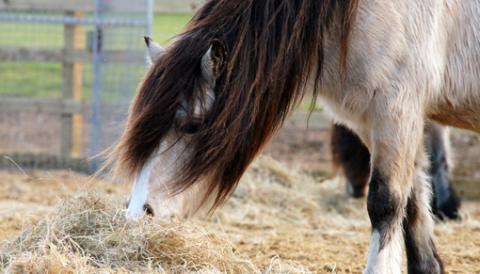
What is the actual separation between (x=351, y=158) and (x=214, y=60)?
10.8ft

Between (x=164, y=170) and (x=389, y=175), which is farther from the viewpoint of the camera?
(x=389, y=175)

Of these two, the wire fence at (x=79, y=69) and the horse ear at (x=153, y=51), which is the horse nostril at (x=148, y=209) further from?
the wire fence at (x=79, y=69)

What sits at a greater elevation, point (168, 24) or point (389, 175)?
point (389, 175)

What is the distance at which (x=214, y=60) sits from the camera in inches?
145

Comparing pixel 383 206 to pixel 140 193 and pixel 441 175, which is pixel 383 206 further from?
pixel 441 175

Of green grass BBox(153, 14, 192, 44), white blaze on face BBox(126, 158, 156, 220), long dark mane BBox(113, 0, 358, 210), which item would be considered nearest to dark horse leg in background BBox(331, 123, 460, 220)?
green grass BBox(153, 14, 192, 44)

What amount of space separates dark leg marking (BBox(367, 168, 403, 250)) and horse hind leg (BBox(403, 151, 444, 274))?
440 mm

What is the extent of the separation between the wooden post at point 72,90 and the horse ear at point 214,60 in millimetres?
4693

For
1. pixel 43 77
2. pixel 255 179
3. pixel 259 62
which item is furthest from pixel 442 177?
pixel 43 77

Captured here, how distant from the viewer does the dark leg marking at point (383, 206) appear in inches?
153

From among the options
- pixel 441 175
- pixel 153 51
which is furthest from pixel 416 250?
pixel 441 175

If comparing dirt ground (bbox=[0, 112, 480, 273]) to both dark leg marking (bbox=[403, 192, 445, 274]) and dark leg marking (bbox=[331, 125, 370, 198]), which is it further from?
dark leg marking (bbox=[403, 192, 445, 274])

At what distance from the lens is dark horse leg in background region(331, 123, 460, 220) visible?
6.50 m

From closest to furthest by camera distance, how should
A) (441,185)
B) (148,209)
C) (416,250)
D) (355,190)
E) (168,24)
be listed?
(148,209) < (416,250) < (441,185) < (355,190) < (168,24)
